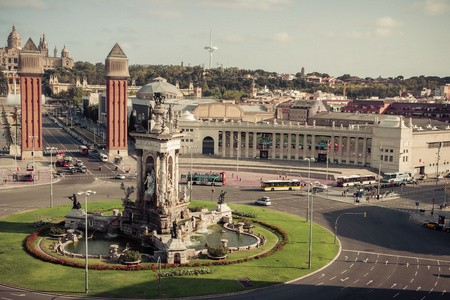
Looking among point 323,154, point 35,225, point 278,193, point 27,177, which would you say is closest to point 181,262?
point 35,225

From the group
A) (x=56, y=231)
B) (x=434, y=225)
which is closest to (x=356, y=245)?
(x=434, y=225)

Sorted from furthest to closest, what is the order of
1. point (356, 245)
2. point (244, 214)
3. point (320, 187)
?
1. point (320, 187)
2. point (244, 214)
3. point (356, 245)

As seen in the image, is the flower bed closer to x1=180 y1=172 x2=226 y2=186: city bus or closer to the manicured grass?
the manicured grass

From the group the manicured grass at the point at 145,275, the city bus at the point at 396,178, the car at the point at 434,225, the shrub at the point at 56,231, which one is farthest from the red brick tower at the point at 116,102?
the car at the point at 434,225

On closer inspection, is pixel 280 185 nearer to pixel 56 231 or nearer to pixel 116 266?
pixel 56 231

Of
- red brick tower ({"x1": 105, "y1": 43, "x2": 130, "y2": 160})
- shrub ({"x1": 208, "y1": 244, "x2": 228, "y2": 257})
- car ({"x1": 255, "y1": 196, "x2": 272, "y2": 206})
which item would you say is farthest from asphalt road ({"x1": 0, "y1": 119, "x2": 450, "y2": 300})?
red brick tower ({"x1": 105, "y1": 43, "x2": 130, "y2": 160})

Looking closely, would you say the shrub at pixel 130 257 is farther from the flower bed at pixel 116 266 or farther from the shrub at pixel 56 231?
the shrub at pixel 56 231
